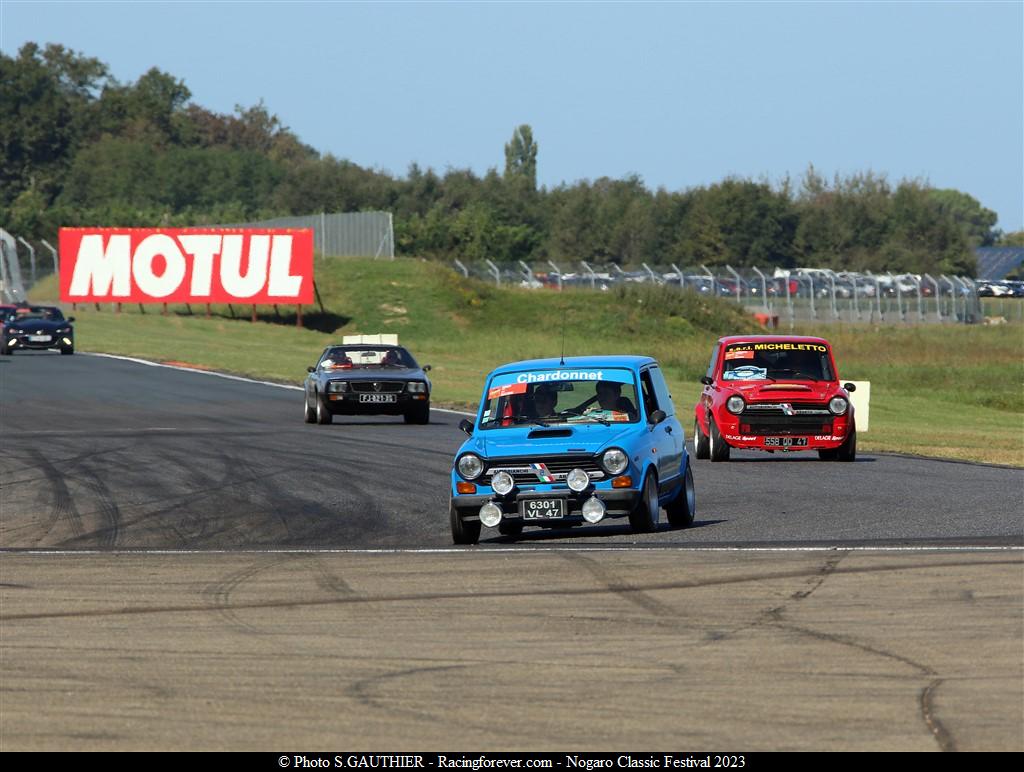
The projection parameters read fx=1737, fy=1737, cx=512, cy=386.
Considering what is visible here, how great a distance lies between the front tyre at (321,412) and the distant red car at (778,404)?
8013 mm

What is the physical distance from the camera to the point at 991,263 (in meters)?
164

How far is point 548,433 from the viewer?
14828mm

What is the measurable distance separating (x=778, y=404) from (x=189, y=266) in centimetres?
5381

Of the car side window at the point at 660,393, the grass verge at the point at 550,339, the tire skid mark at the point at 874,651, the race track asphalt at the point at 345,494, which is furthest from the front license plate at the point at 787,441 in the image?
the tire skid mark at the point at 874,651

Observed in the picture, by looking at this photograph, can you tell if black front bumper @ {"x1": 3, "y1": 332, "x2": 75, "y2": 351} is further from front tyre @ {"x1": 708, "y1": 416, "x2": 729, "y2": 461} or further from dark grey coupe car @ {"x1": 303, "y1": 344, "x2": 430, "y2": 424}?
front tyre @ {"x1": 708, "y1": 416, "x2": 729, "y2": 461}

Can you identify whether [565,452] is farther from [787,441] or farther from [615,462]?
[787,441]

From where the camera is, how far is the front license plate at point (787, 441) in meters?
22.8

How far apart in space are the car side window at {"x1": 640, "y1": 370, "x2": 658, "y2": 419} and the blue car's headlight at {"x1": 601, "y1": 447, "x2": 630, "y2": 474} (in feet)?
3.23

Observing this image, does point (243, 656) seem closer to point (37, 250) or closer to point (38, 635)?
point (38, 635)

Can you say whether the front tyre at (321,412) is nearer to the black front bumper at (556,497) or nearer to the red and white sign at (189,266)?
the black front bumper at (556,497)

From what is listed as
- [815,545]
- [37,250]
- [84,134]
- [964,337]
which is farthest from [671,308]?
[84,134]

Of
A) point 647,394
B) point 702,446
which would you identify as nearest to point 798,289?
point 702,446

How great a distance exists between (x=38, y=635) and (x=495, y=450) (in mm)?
5422

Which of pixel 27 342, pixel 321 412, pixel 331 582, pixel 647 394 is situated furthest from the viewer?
pixel 27 342
